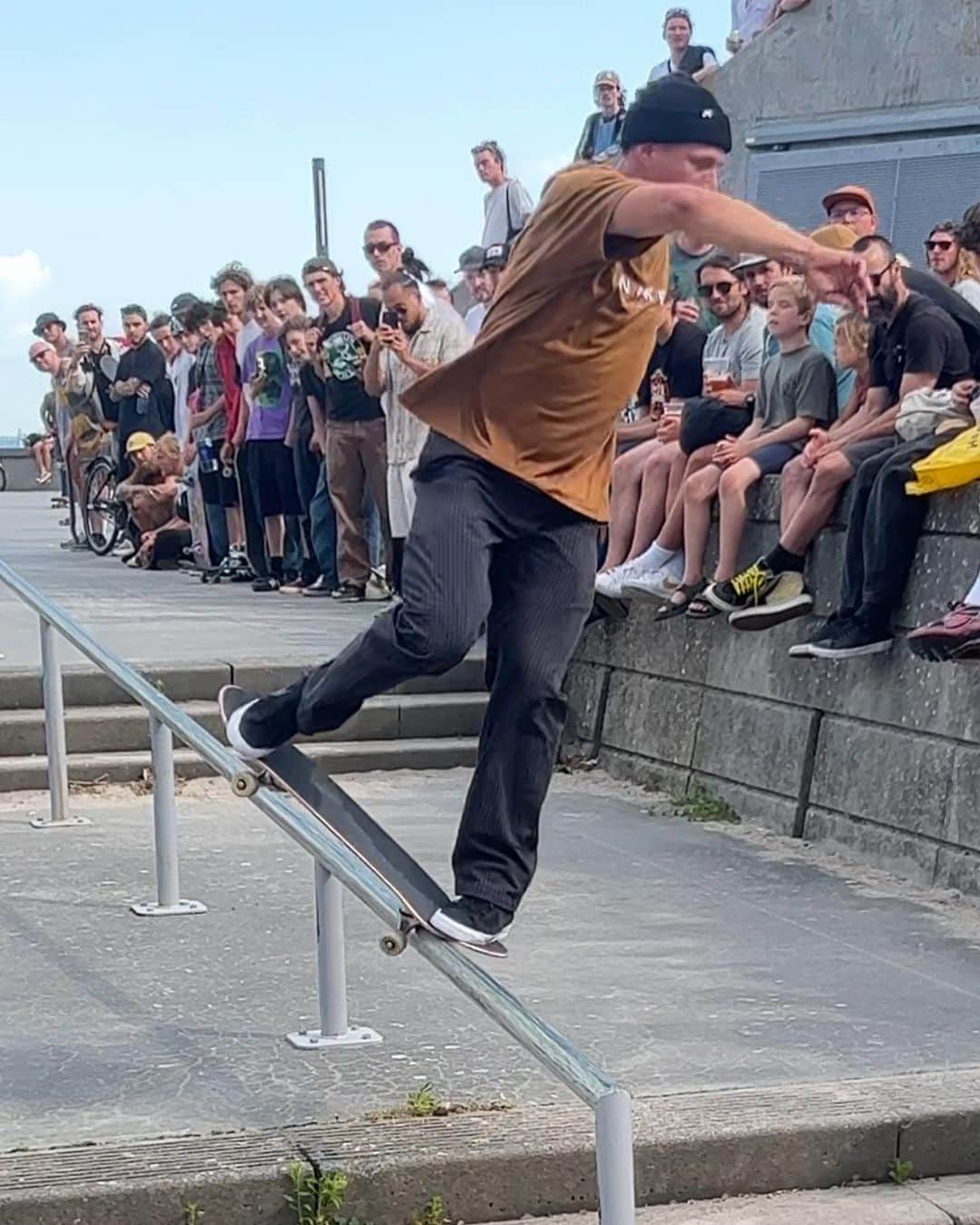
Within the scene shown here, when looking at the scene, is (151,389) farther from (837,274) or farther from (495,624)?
(837,274)

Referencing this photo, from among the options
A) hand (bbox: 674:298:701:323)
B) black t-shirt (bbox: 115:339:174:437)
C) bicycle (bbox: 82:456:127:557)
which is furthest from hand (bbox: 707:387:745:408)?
bicycle (bbox: 82:456:127:557)

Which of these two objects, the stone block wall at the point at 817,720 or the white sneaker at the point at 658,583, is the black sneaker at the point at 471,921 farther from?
the white sneaker at the point at 658,583

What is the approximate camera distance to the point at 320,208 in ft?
56.2

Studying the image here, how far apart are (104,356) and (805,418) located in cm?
1008

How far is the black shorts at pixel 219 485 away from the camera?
14.8 m

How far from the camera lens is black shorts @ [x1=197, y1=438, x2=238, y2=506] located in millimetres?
14812

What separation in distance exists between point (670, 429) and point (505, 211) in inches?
223

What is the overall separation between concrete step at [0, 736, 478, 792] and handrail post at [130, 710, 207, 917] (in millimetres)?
2331

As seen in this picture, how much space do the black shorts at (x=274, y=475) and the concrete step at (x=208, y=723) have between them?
392cm

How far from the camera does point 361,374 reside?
480 inches

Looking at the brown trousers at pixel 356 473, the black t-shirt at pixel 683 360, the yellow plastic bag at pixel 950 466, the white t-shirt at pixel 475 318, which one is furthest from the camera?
the brown trousers at pixel 356 473

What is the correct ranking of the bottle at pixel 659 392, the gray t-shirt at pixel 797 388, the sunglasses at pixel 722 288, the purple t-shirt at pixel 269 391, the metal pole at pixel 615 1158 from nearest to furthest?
the metal pole at pixel 615 1158 < the gray t-shirt at pixel 797 388 < the sunglasses at pixel 722 288 < the bottle at pixel 659 392 < the purple t-shirt at pixel 269 391

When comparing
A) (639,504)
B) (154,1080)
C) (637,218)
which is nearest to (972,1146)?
(154,1080)

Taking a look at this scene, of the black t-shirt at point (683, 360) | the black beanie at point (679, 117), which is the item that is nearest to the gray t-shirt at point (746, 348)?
the black t-shirt at point (683, 360)
